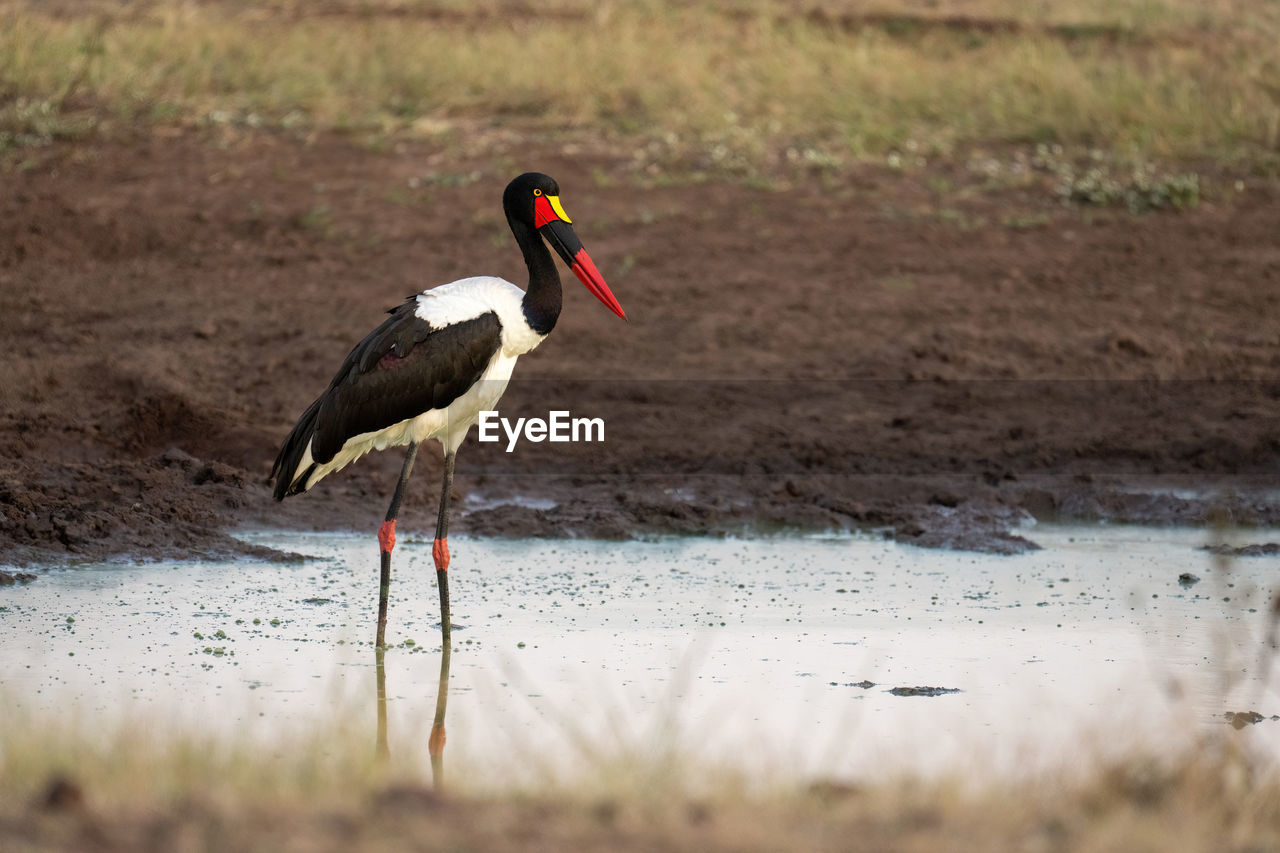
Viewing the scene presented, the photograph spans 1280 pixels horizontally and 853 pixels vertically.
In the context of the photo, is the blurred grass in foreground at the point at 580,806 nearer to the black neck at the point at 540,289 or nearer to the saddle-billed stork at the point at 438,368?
the saddle-billed stork at the point at 438,368

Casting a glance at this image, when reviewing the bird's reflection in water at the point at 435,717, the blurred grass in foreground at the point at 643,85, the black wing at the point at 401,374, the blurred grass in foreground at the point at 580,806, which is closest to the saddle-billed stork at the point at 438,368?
the black wing at the point at 401,374

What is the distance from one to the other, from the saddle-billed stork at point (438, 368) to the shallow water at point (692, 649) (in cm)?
43

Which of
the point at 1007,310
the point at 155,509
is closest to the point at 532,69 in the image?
the point at 1007,310

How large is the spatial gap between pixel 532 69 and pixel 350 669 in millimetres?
8725

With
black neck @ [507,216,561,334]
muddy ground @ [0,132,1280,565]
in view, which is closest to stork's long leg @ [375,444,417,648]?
black neck @ [507,216,561,334]

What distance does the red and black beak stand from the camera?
6387mm

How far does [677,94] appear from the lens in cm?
1341

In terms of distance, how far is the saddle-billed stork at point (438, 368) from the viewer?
19.8ft

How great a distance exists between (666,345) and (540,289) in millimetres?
3640

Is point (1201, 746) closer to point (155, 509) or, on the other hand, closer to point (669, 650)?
point (669, 650)

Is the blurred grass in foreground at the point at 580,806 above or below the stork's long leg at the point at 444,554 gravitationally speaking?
below

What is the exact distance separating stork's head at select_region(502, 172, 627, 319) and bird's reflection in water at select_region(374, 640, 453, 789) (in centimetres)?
138

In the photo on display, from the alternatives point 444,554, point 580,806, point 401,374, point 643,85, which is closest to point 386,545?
point 444,554

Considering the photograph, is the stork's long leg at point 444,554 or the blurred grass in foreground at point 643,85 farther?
the blurred grass in foreground at point 643,85
